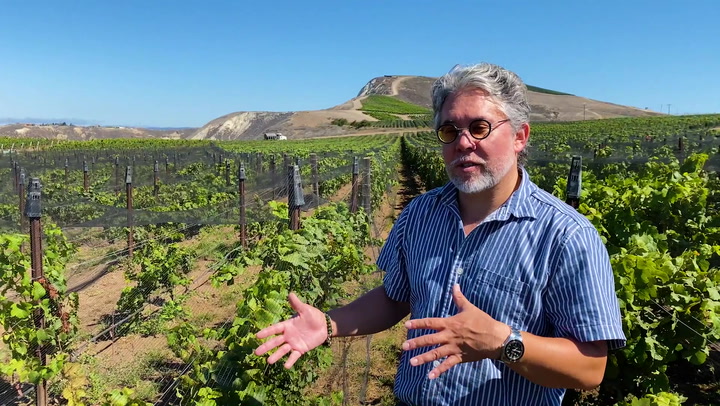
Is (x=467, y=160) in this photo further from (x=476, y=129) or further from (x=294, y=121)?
(x=294, y=121)

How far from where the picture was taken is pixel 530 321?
1.61 m

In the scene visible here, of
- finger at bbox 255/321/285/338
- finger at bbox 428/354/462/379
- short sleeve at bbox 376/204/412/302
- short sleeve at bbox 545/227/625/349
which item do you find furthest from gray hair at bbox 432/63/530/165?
finger at bbox 255/321/285/338

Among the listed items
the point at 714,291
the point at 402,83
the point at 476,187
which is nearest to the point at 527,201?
the point at 476,187

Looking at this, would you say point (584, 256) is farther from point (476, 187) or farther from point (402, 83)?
point (402, 83)

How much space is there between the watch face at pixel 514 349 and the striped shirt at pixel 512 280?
0.19m

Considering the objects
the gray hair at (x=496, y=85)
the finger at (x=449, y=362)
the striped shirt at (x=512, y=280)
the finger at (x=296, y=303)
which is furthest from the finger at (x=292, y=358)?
the gray hair at (x=496, y=85)

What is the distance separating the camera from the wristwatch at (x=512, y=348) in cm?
137

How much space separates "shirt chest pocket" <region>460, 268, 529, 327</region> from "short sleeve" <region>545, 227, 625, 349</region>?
0.10m

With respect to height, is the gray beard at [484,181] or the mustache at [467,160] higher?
the mustache at [467,160]

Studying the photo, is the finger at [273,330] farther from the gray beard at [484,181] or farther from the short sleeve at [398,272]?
the gray beard at [484,181]

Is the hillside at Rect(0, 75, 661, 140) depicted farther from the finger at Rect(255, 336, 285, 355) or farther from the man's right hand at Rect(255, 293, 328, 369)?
the finger at Rect(255, 336, 285, 355)

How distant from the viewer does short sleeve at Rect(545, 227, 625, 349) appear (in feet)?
4.72

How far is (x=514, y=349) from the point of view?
4.52ft

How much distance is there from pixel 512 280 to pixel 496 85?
599 millimetres
